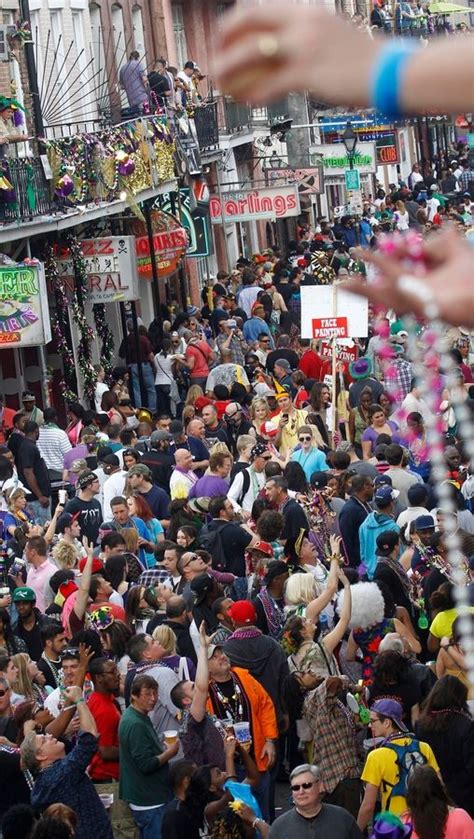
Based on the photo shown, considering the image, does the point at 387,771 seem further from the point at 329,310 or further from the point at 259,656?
the point at 329,310

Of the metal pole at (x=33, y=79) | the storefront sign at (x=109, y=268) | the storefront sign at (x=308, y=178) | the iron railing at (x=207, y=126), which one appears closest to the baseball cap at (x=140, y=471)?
the storefront sign at (x=109, y=268)

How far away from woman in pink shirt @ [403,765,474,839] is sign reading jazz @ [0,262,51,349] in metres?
13.8

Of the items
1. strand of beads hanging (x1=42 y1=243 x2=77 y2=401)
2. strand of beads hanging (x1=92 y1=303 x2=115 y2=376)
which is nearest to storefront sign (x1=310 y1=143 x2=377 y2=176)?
strand of beads hanging (x1=92 y1=303 x2=115 y2=376)

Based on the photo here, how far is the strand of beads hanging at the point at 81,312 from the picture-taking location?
79.2 feet

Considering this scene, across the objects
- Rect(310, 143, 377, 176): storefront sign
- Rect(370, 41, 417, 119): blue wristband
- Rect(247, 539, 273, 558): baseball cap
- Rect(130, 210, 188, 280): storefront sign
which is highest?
Rect(370, 41, 417, 119): blue wristband

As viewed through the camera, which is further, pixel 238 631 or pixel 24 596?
pixel 24 596

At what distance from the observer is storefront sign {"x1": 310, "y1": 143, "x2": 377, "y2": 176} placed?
46.2m

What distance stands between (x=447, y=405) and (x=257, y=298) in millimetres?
15915

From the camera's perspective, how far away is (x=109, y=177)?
25.3 metres

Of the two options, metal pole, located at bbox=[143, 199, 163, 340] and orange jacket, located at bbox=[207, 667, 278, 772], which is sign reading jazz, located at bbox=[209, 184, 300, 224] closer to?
metal pole, located at bbox=[143, 199, 163, 340]

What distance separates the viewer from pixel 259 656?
9.84 metres

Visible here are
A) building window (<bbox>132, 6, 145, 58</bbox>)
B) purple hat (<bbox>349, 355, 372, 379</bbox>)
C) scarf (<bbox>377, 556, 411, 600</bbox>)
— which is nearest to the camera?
scarf (<bbox>377, 556, 411, 600</bbox>)

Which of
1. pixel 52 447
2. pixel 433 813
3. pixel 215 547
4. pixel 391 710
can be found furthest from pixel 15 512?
pixel 433 813

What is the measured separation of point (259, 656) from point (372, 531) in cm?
316
